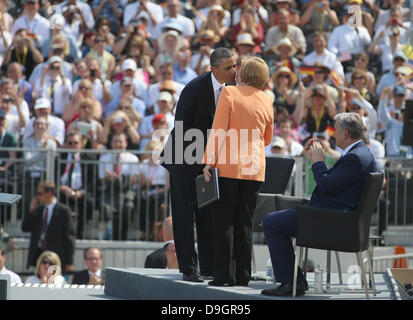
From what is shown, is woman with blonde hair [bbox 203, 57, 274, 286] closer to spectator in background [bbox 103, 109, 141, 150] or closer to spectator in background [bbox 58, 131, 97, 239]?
spectator in background [bbox 58, 131, 97, 239]

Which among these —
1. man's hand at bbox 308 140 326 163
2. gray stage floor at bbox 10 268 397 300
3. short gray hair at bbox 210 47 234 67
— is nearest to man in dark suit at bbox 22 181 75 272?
gray stage floor at bbox 10 268 397 300

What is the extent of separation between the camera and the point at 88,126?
15.6 m

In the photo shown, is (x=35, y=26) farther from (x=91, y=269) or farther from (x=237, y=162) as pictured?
(x=237, y=162)

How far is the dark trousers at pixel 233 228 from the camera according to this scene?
8.95 m

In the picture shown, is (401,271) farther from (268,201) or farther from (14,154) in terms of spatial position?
(14,154)

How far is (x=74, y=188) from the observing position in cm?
1489

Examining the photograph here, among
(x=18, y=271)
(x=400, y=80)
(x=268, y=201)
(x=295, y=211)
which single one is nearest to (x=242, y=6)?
(x=400, y=80)

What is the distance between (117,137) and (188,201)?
5.75 m

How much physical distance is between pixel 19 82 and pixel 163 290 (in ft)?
27.3

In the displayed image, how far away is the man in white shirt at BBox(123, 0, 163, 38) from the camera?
19.0 meters

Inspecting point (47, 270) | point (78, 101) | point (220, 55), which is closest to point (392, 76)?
point (78, 101)

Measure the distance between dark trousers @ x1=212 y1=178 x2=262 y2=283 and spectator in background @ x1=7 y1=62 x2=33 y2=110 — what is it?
27.6 feet

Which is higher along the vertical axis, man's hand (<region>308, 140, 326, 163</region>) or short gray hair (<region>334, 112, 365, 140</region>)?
short gray hair (<region>334, 112, 365, 140</region>)

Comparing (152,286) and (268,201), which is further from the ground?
(268,201)
